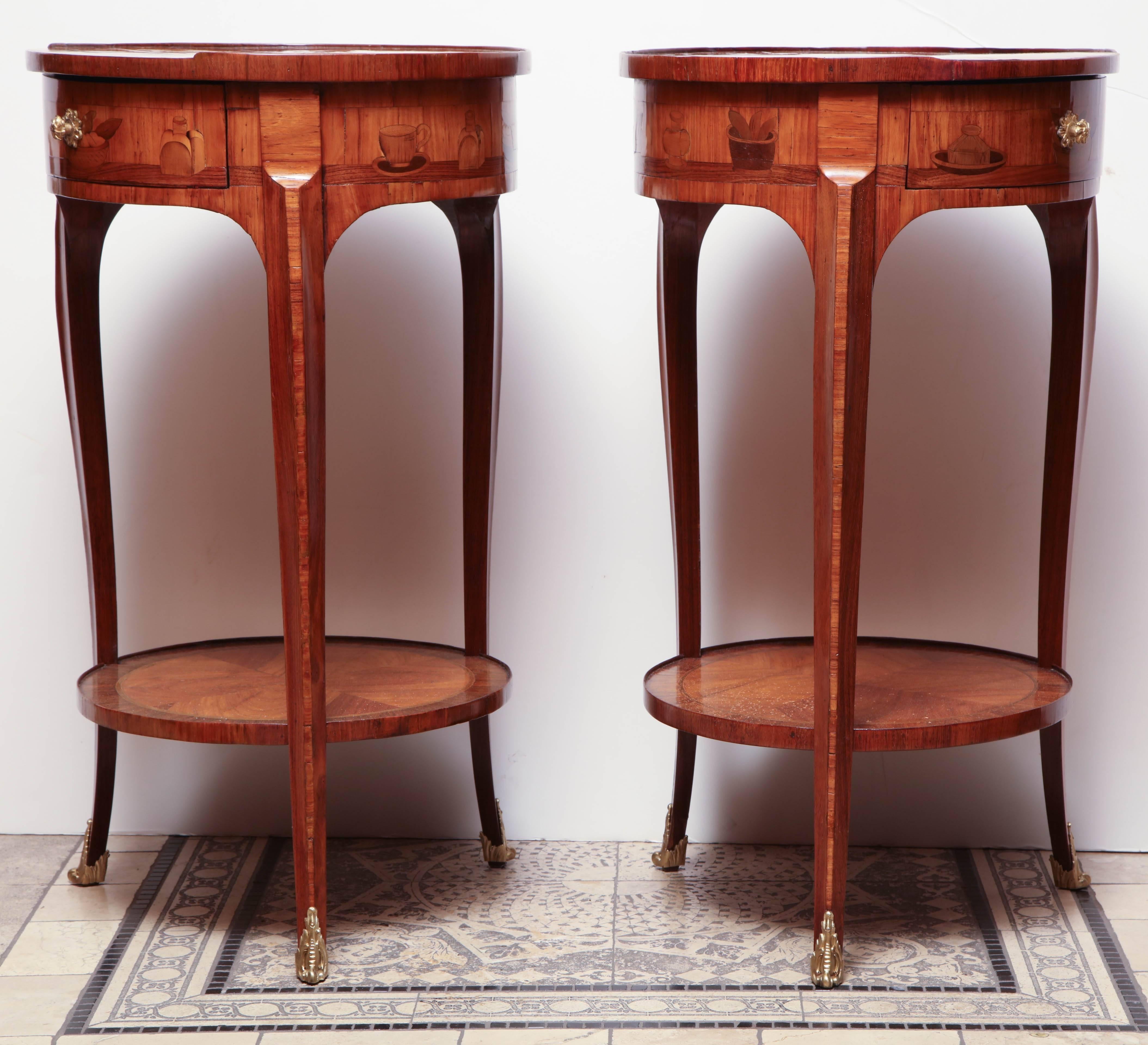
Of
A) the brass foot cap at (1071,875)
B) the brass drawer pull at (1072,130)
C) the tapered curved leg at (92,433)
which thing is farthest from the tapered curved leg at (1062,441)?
the tapered curved leg at (92,433)

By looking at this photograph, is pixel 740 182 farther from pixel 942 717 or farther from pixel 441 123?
pixel 942 717

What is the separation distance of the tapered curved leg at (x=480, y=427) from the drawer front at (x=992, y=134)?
740 mm

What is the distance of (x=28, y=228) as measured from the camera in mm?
2639

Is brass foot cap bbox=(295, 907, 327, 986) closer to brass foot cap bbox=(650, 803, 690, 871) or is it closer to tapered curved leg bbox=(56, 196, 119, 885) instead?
tapered curved leg bbox=(56, 196, 119, 885)

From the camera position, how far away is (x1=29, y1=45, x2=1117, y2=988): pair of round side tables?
1931 millimetres

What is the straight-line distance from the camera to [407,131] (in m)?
2.00

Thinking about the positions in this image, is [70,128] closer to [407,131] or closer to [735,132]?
[407,131]

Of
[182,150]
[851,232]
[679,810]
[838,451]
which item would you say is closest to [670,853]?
[679,810]

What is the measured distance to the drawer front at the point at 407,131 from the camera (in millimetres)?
1971

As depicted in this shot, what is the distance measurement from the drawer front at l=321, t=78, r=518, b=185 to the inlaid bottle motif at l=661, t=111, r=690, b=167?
25 cm

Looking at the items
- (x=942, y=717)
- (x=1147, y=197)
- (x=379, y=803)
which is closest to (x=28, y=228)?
(x=379, y=803)

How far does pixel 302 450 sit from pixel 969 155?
942 millimetres

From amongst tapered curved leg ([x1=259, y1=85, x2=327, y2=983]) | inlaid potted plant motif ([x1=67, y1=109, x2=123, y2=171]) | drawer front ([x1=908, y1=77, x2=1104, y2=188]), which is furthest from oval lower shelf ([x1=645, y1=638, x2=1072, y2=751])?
inlaid potted plant motif ([x1=67, y1=109, x2=123, y2=171])

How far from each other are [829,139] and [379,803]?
1471mm
